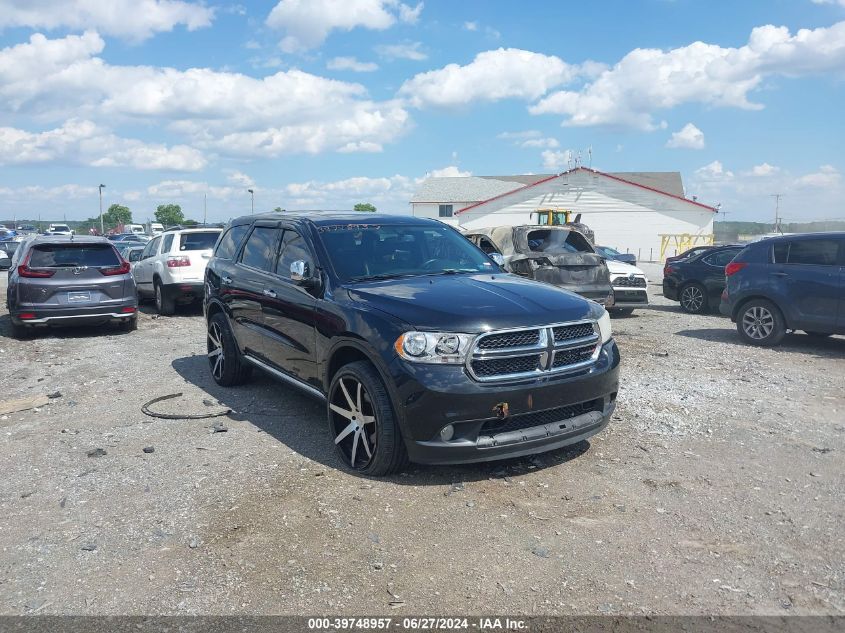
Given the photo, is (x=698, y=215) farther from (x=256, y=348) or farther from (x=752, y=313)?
(x=256, y=348)

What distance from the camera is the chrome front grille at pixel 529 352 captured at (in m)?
4.38

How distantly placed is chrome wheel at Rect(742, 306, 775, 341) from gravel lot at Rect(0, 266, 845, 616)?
3.02m

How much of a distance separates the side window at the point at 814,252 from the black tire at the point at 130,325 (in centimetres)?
1032

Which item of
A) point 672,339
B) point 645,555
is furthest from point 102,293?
point 645,555

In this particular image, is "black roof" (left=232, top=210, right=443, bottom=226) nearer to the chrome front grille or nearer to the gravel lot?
the gravel lot

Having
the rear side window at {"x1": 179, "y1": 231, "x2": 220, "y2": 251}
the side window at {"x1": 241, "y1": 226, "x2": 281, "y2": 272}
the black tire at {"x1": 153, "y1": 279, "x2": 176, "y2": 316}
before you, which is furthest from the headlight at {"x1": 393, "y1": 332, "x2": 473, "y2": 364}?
the black tire at {"x1": 153, "y1": 279, "x2": 176, "y2": 316}

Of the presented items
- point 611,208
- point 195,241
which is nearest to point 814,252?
point 195,241

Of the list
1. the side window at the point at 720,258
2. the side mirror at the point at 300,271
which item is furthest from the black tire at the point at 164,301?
the side window at the point at 720,258

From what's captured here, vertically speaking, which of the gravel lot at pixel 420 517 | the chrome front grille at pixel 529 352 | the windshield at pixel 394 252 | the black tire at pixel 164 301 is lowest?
the gravel lot at pixel 420 517

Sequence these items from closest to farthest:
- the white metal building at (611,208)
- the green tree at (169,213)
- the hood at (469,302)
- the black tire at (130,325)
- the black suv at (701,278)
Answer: the hood at (469,302), the black tire at (130,325), the black suv at (701,278), the white metal building at (611,208), the green tree at (169,213)

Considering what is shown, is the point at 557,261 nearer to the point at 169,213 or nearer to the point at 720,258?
the point at 720,258

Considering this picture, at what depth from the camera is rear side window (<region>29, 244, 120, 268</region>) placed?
35.2 feet

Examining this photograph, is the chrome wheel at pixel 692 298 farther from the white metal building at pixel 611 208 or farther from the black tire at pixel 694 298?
the white metal building at pixel 611 208

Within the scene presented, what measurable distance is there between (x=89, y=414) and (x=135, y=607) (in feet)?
12.7
